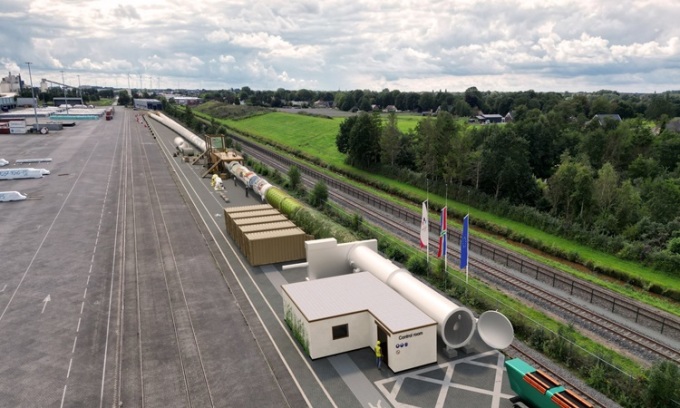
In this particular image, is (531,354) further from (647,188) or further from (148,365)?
(647,188)

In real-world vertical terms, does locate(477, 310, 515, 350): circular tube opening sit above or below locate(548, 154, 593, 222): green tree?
below

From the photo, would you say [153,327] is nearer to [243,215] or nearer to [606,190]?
[243,215]

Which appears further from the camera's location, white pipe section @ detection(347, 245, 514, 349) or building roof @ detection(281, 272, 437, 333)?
white pipe section @ detection(347, 245, 514, 349)

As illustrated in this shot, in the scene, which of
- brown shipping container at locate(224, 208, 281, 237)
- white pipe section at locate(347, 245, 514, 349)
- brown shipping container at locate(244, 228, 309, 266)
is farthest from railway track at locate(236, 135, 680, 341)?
brown shipping container at locate(224, 208, 281, 237)

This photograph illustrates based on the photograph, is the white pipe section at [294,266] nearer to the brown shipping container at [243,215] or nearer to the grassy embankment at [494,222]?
the brown shipping container at [243,215]

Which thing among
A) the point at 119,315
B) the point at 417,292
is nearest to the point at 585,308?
the point at 417,292

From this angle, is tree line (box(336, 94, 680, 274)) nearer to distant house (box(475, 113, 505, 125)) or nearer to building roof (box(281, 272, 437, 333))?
building roof (box(281, 272, 437, 333))

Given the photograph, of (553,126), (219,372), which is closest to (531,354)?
(219,372)

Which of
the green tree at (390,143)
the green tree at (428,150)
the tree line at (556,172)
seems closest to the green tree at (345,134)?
the tree line at (556,172)
